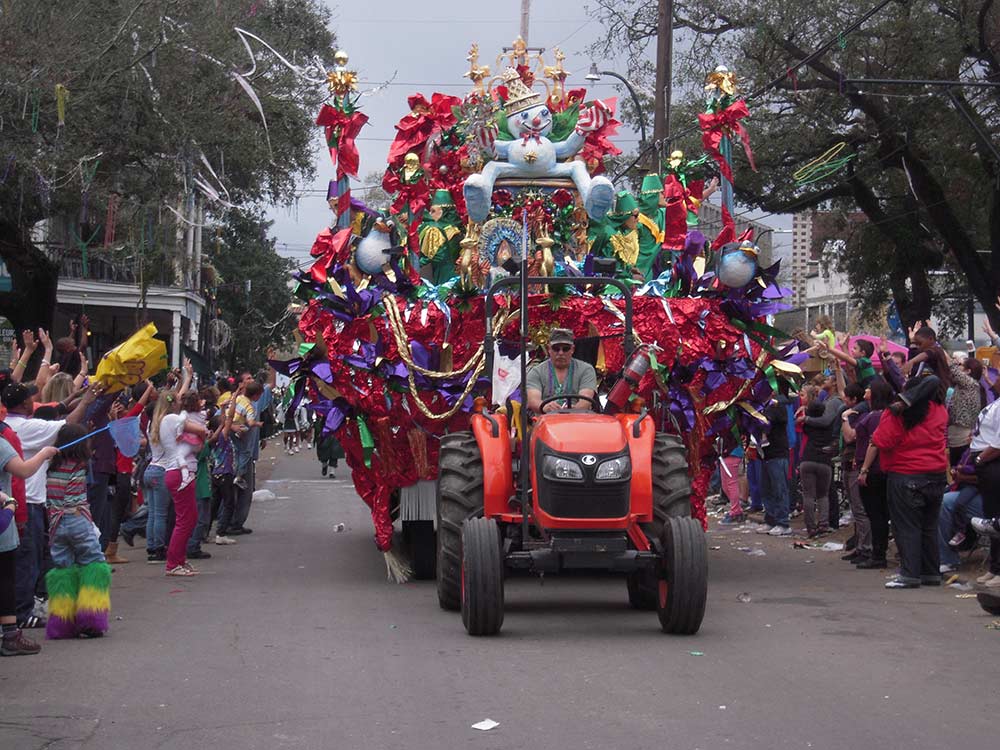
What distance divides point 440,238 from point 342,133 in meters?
1.34

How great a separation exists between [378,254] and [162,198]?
10672mm

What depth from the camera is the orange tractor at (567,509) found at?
912 cm

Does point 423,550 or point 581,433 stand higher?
point 581,433

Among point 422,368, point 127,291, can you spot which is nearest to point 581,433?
point 422,368

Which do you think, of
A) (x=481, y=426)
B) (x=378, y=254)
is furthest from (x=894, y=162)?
(x=481, y=426)

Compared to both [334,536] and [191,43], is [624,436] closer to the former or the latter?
[334,536]

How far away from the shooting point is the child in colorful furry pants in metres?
9.55

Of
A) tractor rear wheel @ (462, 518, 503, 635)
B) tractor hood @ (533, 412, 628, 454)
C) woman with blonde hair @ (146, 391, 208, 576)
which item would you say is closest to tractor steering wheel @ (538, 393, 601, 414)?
tractor hood @ (533, 412, 628, 454)

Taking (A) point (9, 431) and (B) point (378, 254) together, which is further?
(B) point (378, 254)

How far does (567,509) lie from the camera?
915 centimetres

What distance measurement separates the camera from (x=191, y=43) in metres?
20.1

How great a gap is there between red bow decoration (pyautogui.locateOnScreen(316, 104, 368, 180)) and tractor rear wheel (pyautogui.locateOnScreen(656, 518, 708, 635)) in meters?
5.27

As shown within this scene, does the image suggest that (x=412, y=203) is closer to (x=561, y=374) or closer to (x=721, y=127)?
(x=721, y=127)

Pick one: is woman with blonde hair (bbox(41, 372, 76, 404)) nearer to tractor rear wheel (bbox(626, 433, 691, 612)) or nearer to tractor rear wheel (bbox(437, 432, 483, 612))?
tractor rear wheel (bbox(437, 432, 483, 612))
